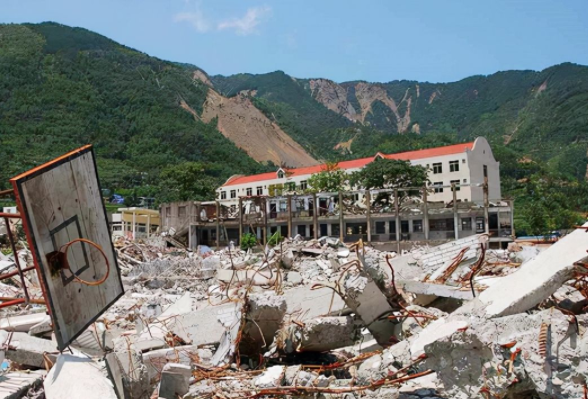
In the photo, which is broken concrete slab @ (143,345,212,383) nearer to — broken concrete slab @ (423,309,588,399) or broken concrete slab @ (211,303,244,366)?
broken concrete slab @ (211,303,244,366)

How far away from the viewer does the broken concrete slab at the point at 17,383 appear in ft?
14.3

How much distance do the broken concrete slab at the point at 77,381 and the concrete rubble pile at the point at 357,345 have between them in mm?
11

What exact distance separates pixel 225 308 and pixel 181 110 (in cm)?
11644

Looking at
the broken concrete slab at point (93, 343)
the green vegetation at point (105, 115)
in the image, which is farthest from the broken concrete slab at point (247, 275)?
the green vegetation at point (105, 115)

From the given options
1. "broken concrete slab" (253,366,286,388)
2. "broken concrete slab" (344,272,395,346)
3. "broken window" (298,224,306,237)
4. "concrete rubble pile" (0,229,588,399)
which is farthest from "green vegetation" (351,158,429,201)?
"broken concrete slab" (253,366,286,388)

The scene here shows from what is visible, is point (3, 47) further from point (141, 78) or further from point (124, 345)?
point (124, 345)

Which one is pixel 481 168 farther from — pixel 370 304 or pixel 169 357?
pixel 169 357

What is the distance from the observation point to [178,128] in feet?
353

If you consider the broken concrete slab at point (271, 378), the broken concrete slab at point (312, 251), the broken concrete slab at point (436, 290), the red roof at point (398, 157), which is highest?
the red roof at point (398, 157)

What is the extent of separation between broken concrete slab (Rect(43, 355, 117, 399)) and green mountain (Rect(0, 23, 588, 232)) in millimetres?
45845

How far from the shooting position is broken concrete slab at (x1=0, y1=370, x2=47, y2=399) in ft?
14.3

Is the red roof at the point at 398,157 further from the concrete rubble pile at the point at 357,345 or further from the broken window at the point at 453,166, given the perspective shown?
the concrete rubble pile at the point at 357,345

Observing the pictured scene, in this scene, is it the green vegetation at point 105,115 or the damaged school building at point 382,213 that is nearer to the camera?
the damaged school building at point 382,213

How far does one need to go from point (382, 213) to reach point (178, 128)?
79114mm
